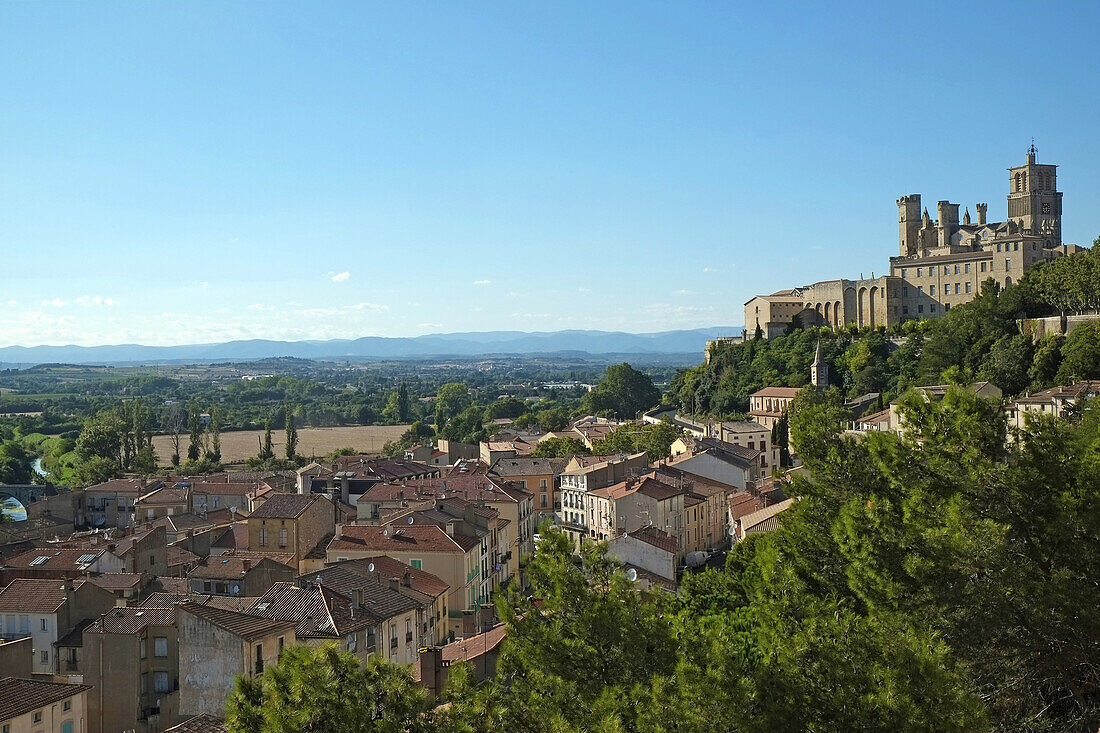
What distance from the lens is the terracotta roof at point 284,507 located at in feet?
137

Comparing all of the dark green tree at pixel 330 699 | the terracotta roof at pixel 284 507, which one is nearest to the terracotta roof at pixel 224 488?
the terracotta roof at pixel 284 507

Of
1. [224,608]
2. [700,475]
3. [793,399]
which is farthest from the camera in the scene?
[793,399]

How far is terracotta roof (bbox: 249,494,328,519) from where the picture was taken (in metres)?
41.8

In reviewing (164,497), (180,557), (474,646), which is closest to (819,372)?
(164,497)

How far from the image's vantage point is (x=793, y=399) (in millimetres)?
84000

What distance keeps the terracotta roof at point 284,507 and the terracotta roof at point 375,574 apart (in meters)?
5.17

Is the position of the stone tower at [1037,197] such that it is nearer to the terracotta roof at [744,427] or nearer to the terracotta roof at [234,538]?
the terracotta roof at [744,427]

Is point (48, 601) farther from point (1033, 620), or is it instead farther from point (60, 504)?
point (60, 504)

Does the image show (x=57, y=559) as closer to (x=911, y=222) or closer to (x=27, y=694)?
(x=27, y=694)

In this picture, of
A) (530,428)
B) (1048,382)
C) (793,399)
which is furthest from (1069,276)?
(530,428)

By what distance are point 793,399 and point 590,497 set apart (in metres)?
32.3

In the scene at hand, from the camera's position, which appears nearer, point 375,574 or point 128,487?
point 375,574

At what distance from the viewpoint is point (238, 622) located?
2700cm

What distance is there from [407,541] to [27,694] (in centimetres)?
1791
